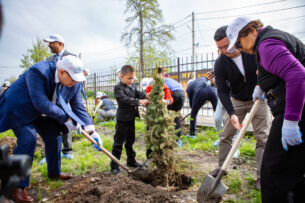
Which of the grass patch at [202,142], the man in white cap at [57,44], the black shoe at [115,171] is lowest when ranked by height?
the black shoe at [115,171]

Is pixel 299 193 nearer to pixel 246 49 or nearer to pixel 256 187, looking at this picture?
pixel 246 49

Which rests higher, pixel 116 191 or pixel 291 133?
pixel 291 133

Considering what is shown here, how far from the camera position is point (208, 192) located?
6.79ft

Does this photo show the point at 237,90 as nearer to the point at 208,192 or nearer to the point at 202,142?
the point at 208,192

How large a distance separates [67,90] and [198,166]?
2.53 meters

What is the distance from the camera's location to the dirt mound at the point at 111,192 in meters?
2.19

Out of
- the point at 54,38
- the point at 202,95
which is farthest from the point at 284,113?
the point at 54,38

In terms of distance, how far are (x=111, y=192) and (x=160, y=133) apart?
1.04m

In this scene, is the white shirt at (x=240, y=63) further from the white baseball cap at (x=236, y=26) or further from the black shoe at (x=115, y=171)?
the black shoe at (x=115, y=171)

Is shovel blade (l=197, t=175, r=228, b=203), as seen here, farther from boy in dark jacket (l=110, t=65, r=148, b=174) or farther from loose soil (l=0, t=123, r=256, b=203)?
boy in dark jacket (l=110, t=65, r=148, b=174)

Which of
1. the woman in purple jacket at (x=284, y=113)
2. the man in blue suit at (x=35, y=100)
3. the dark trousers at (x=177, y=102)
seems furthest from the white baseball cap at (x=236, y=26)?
the dark trousers at (x=177, y=102)

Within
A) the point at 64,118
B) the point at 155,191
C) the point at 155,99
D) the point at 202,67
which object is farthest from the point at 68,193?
the point at 202,67

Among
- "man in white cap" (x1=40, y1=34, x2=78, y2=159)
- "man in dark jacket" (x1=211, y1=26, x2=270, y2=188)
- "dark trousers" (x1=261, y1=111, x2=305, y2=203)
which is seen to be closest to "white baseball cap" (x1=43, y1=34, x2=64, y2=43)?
"man in white cap" (x1=40, y1=34, x2=78, y2=159)

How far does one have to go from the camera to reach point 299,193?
1.29m
